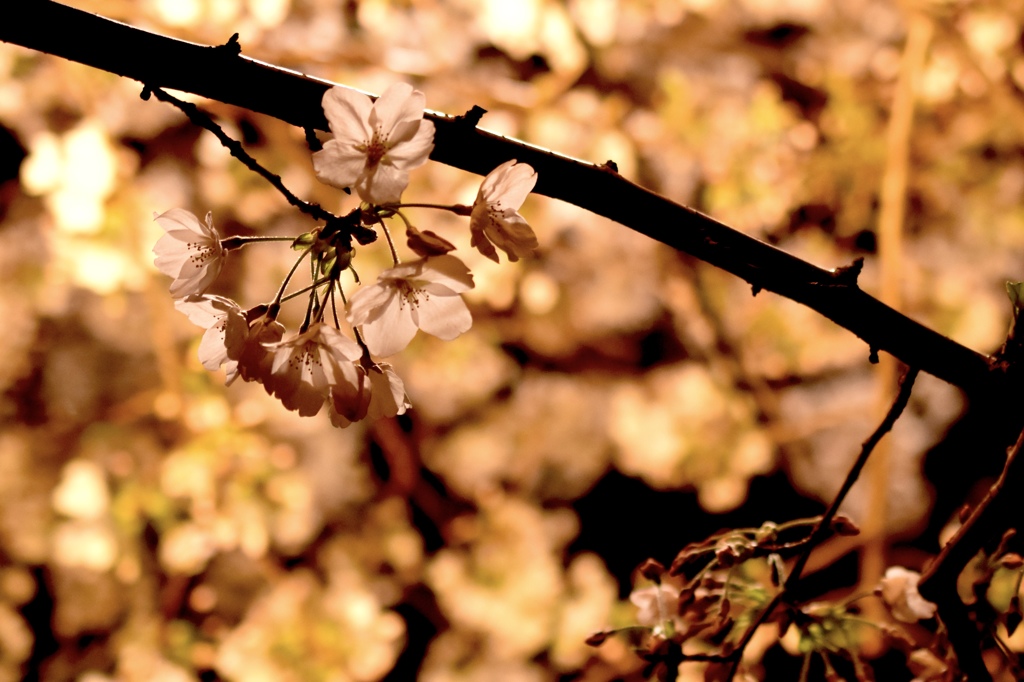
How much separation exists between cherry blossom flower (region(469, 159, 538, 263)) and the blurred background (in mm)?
1050

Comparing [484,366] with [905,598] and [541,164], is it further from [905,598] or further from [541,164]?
[541,164]

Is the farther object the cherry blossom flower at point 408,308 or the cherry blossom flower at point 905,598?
the cherry blossom flower at point 905,598

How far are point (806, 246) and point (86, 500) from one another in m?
1.72

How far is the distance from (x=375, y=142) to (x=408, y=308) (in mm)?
117

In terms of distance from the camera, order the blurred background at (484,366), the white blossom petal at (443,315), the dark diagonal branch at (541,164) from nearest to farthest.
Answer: the dark diagonal branch at (541,164) → the white blossom petal at (443,315) → the blurred background at (484,366)

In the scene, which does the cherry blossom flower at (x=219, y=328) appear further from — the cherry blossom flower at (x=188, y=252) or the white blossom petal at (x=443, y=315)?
the white blossom petal at (x=443, y=315)

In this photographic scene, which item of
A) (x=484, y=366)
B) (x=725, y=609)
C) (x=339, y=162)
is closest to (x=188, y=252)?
(x=339, y=162)

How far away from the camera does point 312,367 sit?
1.48 feet

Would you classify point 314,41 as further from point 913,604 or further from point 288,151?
point 913,604

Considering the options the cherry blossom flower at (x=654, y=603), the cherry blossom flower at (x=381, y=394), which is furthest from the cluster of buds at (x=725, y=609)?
the cherry blossom flower at (x=381, y=394)

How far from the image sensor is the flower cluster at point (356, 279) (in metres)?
0.41

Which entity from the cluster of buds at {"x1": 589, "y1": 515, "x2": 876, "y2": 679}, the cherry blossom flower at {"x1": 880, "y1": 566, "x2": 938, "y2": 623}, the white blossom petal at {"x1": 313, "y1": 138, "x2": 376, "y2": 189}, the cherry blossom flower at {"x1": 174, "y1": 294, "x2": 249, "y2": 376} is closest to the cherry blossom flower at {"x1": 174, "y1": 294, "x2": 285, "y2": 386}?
the cherry blossom flower at {"x1": 174, "y1": 294, "x2": 249, "y2": 376}

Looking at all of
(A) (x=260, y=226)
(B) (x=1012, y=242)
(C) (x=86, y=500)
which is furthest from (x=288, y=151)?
(B) (x=1012, y=242)

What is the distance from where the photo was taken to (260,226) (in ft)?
5.39
